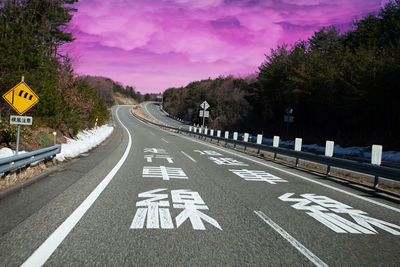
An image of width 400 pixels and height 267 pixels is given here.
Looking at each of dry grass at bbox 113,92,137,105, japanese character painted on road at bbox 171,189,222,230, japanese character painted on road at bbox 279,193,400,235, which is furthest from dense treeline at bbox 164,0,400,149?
dry grass at bbox 113,92,137,105

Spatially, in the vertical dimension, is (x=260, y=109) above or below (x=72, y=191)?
above

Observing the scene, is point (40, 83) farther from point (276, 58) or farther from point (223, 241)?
point (276, 58)

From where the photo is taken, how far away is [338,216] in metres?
4.73

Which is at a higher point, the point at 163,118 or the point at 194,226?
the point at 163,118

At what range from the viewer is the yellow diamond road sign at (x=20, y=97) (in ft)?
24.9

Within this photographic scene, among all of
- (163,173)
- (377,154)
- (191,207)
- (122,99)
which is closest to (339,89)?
(377,154)

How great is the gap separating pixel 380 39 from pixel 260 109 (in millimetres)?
21394

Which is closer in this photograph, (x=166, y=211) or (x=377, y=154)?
(x=166, y=211)

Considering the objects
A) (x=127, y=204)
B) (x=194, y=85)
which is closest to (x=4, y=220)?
(x=127, y=204)

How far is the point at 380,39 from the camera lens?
107ft

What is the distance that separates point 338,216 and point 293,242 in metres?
1.73

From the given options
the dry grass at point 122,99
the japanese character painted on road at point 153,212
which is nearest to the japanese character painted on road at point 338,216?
the japanese character painted on road at point 153,212

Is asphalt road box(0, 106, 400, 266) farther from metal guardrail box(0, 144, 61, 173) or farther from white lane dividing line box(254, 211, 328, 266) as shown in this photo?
metal guardrail box(0, 144, 61, 173)

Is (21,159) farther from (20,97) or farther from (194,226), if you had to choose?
(194,226)
